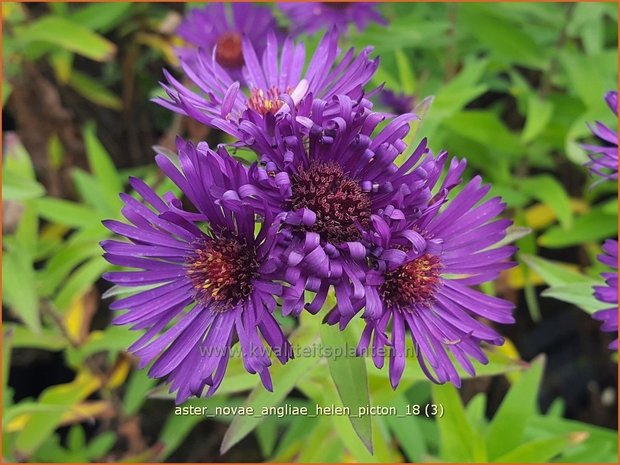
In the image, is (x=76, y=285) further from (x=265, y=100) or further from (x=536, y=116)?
(x=536, y=116)

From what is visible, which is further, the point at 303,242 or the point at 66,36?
the point at 66,36

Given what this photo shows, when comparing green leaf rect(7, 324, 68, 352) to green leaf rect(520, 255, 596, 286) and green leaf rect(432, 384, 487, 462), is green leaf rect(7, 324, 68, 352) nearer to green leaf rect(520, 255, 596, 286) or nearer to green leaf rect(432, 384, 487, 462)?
green leaf rect(432, 384, 487, 462)

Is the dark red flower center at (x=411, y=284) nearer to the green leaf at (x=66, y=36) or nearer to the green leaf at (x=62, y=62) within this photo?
the green leaf at (x=66, y=36)

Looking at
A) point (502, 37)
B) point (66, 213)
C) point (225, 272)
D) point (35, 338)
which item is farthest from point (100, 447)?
point (502, 37)

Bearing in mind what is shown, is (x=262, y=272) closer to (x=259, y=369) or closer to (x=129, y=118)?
(x=259, y=369)

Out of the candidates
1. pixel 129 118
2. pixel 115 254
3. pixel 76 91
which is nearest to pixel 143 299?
pixel 115 254
